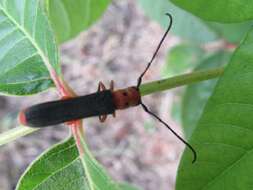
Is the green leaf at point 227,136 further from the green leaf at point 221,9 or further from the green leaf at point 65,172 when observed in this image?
the green leaf at point 65,172

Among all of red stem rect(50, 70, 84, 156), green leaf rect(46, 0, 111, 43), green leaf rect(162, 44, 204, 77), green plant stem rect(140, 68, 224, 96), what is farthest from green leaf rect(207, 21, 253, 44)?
red stem rect(50, 70, 84, 156)

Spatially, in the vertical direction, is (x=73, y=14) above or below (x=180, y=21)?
above

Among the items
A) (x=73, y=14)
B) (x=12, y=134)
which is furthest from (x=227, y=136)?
(x=73, y=14)

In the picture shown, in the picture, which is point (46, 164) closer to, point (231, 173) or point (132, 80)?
point (231, 173)

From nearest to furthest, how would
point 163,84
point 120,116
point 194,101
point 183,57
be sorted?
point 163,84 < point 194,101 < point 183,57 < point 120,116

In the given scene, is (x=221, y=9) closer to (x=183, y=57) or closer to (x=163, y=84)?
(x=163, y=84)

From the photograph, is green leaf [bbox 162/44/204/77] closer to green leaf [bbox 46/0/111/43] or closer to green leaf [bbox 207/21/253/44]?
green leaf [bbox 207/21/253/44]
